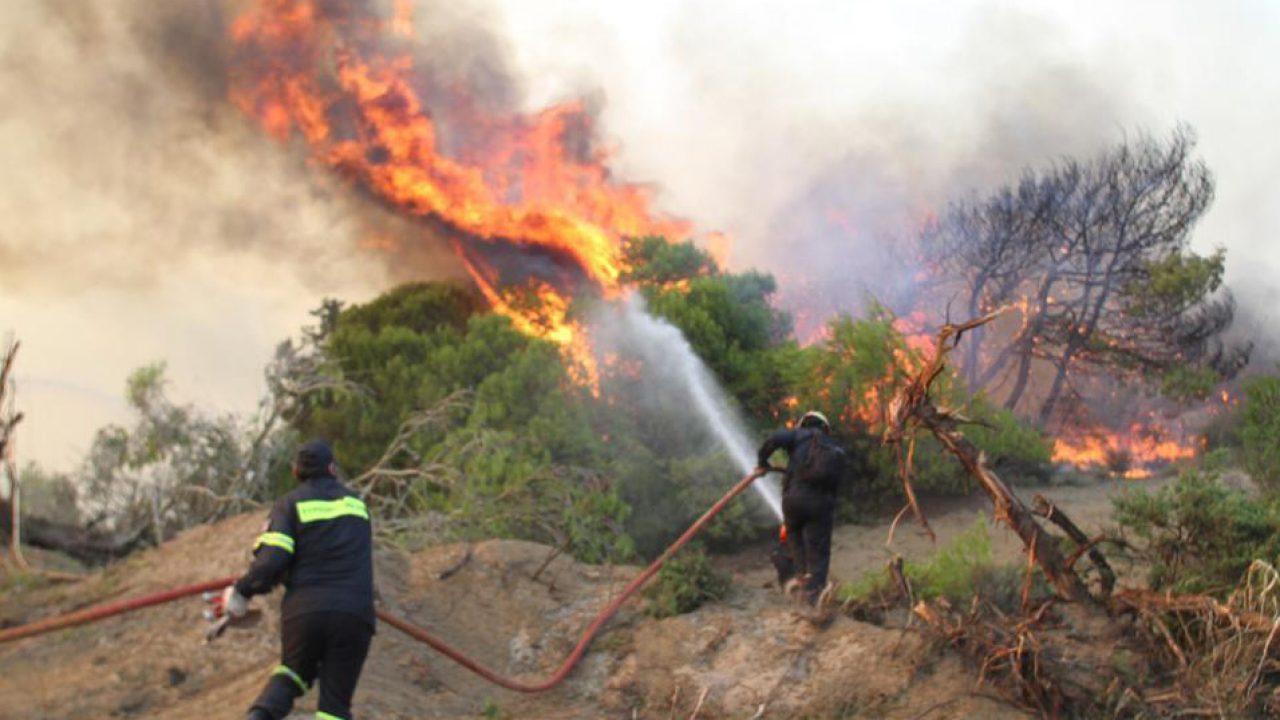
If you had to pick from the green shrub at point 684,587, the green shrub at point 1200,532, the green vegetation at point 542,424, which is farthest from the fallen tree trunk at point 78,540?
the green shrub at point 1200,532

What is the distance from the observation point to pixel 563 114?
34.7m

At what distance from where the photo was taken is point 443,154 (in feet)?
105

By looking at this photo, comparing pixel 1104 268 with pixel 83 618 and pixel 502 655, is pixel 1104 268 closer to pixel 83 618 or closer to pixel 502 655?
pixel 502 655

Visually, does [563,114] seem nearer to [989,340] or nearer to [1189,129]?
[989,340]

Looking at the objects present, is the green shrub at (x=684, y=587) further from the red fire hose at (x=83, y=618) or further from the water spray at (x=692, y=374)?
the water spray at (x=692, y=374)

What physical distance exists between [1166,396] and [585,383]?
1725 centimetres

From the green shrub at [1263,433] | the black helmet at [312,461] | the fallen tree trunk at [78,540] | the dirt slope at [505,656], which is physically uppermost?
the green shrub at [1263,433]

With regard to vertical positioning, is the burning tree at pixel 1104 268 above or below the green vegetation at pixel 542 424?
above

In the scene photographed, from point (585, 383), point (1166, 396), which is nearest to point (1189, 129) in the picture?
point (1166, 396)

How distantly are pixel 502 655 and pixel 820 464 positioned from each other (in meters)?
3.62

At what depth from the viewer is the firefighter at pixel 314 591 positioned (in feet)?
23.9

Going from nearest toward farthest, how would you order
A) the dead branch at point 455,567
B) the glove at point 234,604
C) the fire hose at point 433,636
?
the glove at point 234,604, the fire hose at point 433,636, the dead branch at point 455,567

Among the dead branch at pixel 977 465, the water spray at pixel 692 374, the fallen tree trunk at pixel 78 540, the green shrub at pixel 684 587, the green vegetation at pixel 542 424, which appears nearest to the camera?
the dead branch at pixel 977 465

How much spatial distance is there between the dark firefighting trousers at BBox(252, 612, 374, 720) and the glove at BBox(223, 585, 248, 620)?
10.7 inches
